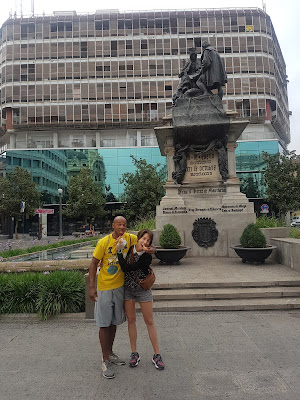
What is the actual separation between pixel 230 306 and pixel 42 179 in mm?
49967

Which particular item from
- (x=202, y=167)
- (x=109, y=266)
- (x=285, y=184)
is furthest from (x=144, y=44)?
(x=109, y=266)

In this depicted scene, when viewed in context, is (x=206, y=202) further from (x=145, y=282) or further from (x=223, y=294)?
→ (x=145, y=282)

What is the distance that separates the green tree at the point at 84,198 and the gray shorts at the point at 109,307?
43041 mm

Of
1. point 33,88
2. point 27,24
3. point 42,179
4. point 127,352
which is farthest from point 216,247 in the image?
point 27,24

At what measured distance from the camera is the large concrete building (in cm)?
5103

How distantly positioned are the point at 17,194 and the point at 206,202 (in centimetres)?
3785

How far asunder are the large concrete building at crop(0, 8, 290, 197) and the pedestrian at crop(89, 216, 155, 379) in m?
47.9

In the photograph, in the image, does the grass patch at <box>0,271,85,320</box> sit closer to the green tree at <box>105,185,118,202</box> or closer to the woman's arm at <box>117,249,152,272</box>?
the woman's arm at <box>117,249,152,272</box>

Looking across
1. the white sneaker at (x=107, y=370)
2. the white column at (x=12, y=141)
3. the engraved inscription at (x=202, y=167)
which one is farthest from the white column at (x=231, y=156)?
the white column at (x=12, y=141)

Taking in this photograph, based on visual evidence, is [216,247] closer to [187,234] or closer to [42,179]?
[187,234]

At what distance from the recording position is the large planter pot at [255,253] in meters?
8.95

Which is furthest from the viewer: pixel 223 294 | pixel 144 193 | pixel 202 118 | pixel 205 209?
pixel 144 193

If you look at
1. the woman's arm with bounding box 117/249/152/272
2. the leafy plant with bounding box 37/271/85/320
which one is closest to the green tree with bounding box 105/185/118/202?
the leafy plant with bounding box 37/271/85/320

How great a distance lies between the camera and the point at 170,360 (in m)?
4.12
